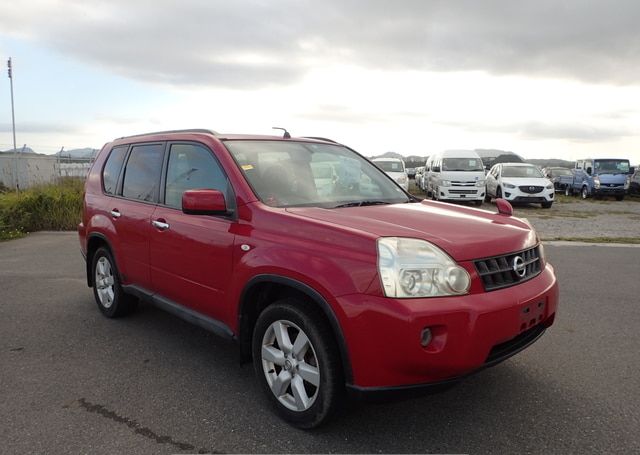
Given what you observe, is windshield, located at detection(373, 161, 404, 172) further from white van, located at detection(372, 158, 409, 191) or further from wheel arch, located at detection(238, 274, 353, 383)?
wheel arch, located at detection(238, 274, 353, 383)

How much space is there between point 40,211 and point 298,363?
11246 millimetres

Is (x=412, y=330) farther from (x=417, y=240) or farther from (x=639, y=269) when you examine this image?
(x=639, y=269)

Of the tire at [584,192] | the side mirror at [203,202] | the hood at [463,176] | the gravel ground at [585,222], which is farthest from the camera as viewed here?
the tire at [584,192]

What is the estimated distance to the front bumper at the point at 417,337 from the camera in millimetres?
2467

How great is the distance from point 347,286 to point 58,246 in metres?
8.62

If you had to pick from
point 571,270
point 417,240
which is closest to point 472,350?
point 417,240

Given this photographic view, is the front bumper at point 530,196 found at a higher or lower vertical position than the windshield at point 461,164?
lower

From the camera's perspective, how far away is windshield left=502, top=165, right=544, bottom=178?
60.1 ft

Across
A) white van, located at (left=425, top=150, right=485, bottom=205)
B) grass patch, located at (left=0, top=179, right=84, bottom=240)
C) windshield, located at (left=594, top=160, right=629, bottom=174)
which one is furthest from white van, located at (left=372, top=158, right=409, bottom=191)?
grass patch, located at (left=0, top=179, right=84, bottom=240)

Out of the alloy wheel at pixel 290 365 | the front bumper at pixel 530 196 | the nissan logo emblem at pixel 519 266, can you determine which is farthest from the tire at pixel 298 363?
the front bumper at pixel 530 196

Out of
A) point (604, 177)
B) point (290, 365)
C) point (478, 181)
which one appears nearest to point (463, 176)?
point (478, 181)

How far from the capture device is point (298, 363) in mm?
2900

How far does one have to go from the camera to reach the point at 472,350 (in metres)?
2.55

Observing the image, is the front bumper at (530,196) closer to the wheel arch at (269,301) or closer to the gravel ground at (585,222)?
the gravel ground at (585,222)
